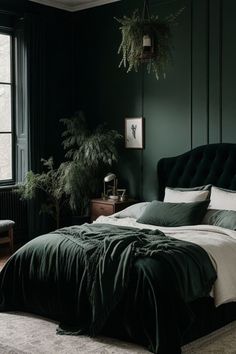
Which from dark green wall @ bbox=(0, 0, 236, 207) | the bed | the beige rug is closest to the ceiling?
dark green wall @ bbox=(0, 0, 236, 207)

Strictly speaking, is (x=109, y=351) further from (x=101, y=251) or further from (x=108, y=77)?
(x=108, y=77)

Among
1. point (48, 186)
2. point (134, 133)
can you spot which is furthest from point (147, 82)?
point (48, 186)

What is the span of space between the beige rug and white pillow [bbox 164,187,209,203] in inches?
62.9

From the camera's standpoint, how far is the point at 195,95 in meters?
6.37

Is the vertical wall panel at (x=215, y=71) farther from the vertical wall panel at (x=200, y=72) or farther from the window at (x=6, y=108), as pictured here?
the window at (x=6, y=108)

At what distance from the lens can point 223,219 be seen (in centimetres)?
512

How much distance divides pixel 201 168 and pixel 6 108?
272 cm

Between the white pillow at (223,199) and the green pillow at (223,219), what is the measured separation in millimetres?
181

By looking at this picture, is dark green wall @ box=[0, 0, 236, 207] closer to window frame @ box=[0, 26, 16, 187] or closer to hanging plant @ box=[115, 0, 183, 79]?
window frame @ box=[0, 26, 16, 187]

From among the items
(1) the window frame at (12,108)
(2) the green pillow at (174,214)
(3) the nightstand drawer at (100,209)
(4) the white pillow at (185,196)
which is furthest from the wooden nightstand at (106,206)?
(1) the window frame at (12,108)

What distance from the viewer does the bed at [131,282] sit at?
3.80 metres

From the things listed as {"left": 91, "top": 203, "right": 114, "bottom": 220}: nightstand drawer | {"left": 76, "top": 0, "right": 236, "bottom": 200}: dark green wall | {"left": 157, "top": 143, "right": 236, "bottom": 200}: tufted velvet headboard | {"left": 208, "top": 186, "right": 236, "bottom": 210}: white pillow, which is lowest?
{"left": 91, "top": 203, "right": 114, "bottom": 220}: nightstand drawer

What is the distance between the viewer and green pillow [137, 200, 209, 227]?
5235 mm

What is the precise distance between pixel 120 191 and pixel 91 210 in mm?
467
